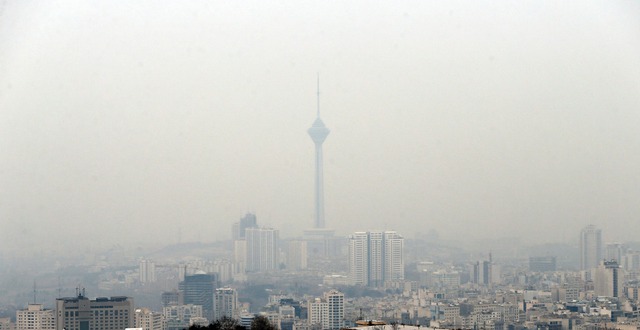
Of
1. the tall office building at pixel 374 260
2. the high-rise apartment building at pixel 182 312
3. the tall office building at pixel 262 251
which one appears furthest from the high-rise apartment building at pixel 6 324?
the tall office building at pixel 374 260

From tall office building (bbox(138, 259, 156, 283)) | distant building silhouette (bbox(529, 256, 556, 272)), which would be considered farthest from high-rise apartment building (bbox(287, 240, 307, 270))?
distant building silhouette (bbox(529, 256, 556, 272))

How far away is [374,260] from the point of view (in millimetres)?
33000

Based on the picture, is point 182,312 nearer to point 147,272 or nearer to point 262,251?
point 147,272

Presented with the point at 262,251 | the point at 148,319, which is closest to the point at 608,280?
the point at 262,251

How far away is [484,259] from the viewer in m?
29.2

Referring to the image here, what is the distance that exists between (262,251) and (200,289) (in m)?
2.92

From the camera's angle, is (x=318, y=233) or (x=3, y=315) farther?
(x=318, y=233)

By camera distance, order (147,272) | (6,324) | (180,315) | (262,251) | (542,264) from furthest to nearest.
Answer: (262,251)
(542,264)
(147,272)
(180,315)
(6,324)

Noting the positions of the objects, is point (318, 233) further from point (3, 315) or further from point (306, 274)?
point (3, 315)

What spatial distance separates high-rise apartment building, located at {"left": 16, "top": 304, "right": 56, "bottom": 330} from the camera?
2345cm

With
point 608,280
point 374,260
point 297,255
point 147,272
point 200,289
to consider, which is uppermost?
point 297,255

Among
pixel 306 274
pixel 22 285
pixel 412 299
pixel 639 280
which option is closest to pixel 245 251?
pixel 306 274

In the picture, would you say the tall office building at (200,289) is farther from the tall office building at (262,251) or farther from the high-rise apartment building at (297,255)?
the high-rise apartment building at (297,255)

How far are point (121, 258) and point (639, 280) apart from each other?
1376 cm
